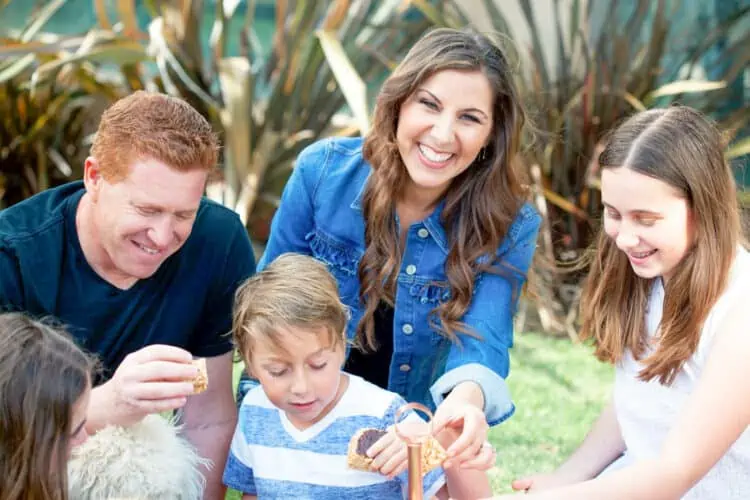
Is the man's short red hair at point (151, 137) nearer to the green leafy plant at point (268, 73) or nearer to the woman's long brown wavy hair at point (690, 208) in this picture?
the woman's long brown wavy hair at point (690, 208)

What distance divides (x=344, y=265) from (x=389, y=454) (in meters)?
0.75

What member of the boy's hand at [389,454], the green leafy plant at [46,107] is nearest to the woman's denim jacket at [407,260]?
the boy's hand at [389,454]

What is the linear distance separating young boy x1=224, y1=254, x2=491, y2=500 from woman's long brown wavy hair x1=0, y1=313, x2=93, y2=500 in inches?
17.9

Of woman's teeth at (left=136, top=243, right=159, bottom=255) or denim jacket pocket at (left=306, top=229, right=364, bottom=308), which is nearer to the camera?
woman's teeth at (left=136, top=243, right=159, bottom=255)

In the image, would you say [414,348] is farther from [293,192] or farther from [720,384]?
[720,384]

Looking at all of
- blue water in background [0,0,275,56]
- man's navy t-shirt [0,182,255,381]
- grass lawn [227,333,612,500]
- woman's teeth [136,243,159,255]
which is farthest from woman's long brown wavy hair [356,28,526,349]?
blue water in background [0,0,275,56]

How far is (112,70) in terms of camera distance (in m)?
6.62

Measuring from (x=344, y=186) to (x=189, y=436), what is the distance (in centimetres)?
77

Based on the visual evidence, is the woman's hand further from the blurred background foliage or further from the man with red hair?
the blurred background foliage

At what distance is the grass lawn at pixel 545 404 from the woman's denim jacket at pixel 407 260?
744mm

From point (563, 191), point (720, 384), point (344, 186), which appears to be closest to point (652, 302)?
point (720, 384)

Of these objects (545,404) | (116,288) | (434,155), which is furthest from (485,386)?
(545,404)

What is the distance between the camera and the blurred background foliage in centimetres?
518

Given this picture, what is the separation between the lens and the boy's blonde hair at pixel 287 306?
7.58 ft
